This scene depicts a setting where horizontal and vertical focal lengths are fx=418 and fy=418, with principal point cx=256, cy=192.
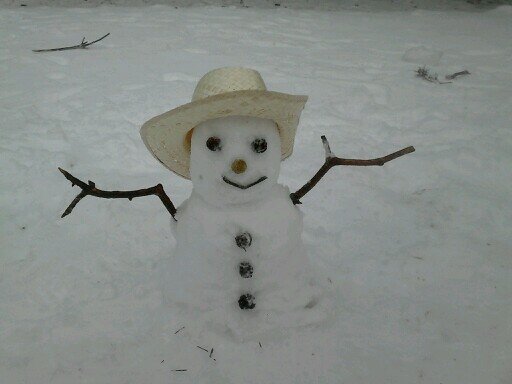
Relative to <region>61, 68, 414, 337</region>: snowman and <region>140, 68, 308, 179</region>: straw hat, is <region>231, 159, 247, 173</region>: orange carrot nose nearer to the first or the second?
<region>61, 68, 414, 337</region>: snowman

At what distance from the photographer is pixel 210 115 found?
1353 mm

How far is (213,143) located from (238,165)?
4.4 inches

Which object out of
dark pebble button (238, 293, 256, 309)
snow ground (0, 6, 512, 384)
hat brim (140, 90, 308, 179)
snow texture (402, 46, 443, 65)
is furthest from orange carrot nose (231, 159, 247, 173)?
snow texture (402, 46, 443, 65)

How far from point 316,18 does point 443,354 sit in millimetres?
5965

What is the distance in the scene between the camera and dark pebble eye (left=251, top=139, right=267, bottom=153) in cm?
142

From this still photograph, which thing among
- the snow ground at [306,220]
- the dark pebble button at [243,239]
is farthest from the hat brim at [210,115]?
the snow ground at [306,220]

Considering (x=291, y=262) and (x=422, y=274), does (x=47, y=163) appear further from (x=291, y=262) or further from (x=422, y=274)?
(x=422, y=274)

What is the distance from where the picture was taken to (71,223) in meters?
2.32

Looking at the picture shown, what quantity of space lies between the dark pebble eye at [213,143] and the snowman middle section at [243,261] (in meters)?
0.24

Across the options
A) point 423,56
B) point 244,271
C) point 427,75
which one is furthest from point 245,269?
point 423,56

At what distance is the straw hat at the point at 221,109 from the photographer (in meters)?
1.29

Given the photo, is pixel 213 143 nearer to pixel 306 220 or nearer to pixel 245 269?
pixel 245 269

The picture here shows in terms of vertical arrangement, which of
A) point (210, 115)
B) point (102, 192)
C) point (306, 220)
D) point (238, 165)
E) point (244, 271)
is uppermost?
point (210, 115)

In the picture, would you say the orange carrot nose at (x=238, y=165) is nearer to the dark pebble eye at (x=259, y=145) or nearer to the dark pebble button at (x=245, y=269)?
the dark pebble eye at (x=259, y=145)
